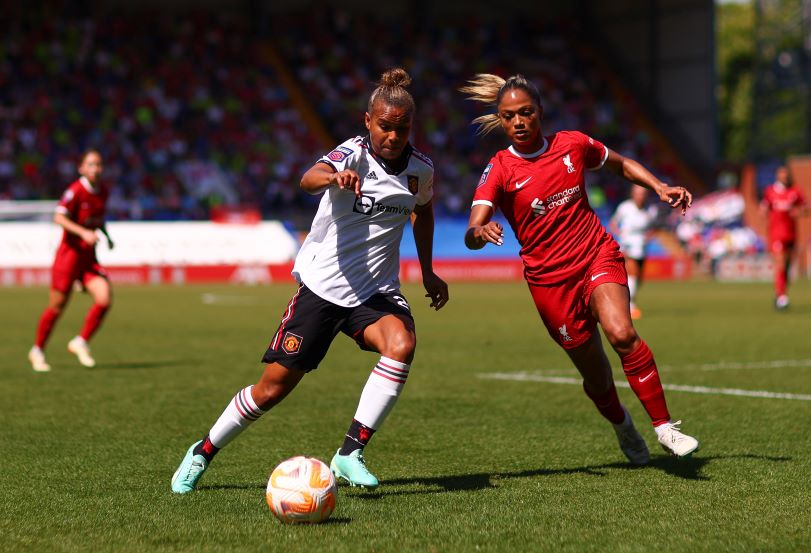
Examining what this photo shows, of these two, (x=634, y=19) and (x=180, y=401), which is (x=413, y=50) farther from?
(x=180, y=401)

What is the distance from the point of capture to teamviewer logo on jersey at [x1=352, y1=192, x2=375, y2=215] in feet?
19.1

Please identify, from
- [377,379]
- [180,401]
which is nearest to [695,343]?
[180,401]

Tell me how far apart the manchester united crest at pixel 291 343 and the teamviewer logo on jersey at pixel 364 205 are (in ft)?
2.25

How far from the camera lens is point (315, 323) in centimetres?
584

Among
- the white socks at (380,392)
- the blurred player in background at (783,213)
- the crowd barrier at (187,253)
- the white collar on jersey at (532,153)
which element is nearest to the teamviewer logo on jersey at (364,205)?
the white socks at (380,392)

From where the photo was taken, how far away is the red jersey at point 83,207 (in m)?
11.9

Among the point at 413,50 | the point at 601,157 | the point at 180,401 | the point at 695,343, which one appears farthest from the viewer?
the point at 413,50

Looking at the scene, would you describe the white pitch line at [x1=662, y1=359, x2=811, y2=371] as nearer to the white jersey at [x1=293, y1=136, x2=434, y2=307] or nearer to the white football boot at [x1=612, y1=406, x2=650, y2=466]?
the white football boot at [x1=612, y1=406, x2=650, y2=466]

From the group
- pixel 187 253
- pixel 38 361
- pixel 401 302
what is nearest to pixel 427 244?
pixel 401 302

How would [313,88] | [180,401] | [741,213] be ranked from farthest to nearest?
[313,88], [741,213], [180,401]

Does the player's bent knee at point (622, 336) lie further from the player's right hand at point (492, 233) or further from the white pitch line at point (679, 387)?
the white pitch line at point (679, 387)

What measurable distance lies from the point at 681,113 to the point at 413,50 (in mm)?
10379

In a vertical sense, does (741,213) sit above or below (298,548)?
below

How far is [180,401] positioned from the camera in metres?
9.63
